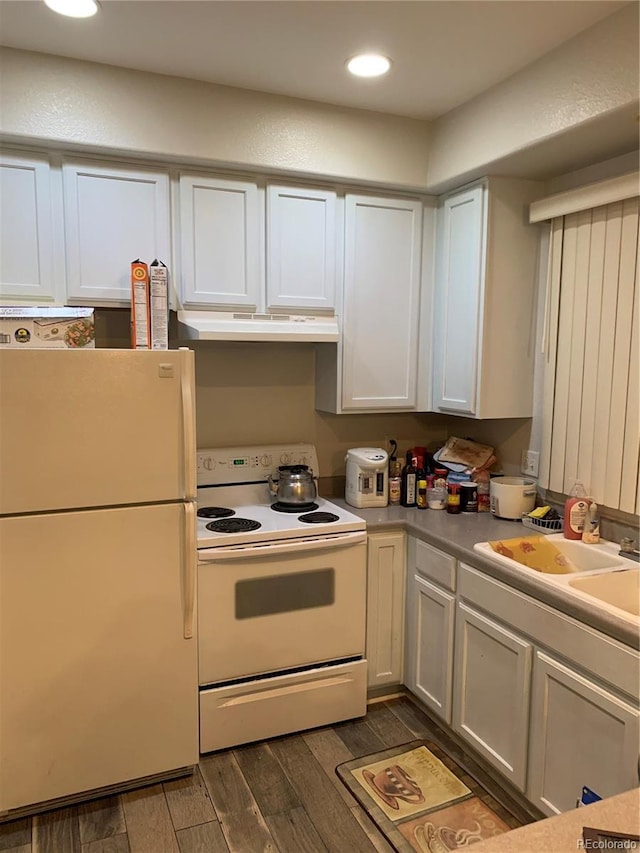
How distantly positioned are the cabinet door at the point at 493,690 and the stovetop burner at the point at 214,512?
107cm

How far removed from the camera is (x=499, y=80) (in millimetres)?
2316

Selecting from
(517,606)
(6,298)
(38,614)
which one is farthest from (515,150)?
(38,614)

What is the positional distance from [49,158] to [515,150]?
1749mm

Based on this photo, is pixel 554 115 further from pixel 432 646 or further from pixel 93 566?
pixel 93 566

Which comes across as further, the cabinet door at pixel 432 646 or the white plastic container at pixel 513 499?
the white plastic container at pixel 513 499

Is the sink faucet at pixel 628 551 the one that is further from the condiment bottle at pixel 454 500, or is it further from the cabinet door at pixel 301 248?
the cabinet door at pixel 301 248

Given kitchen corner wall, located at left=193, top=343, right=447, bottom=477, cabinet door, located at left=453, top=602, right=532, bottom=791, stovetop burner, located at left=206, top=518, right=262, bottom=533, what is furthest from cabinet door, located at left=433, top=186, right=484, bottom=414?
stovetop burner, located at left=206, top=518, right=262, bottom=533

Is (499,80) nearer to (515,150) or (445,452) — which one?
(515,150)

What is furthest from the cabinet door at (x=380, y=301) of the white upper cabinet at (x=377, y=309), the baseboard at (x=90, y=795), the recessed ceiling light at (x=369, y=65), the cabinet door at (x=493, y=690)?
the baseboard at (x=90, y=795)

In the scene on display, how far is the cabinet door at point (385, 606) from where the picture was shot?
8.84ft

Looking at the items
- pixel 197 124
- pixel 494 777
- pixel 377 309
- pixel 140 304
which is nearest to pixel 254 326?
pixel 140 304

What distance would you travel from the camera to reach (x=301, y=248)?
8.89ft

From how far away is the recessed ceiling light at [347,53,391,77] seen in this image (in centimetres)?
216

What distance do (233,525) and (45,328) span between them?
40.6 inches
